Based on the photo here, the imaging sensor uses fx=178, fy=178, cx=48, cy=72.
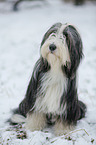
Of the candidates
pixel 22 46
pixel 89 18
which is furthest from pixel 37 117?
pixel 89 18

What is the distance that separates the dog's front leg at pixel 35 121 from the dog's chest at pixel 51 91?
0.21m

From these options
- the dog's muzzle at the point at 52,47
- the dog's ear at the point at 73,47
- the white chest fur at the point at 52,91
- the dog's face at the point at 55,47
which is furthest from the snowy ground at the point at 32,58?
the dog's muzzle at the point at 52,47

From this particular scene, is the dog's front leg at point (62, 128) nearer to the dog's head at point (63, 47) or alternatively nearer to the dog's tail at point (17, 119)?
the dog's tail at point (17, 119)

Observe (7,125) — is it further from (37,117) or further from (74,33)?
(74,33)

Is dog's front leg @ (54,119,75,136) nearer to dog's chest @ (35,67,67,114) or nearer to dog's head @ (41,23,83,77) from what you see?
dog's chest @ (35,67,67,114)

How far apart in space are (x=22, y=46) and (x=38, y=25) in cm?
226

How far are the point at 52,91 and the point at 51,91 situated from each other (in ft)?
0.04

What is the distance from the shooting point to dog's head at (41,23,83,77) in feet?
6.91

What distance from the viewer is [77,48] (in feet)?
7.23

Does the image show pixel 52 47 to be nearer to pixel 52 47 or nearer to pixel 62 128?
pixel 52 47

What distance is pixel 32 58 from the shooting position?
5.88 meters

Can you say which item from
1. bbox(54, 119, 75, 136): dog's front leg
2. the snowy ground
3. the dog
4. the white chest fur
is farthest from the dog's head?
the snowy ground

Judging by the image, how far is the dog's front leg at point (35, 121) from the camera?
267cm

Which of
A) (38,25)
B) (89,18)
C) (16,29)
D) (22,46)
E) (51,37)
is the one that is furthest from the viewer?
(89,18)
